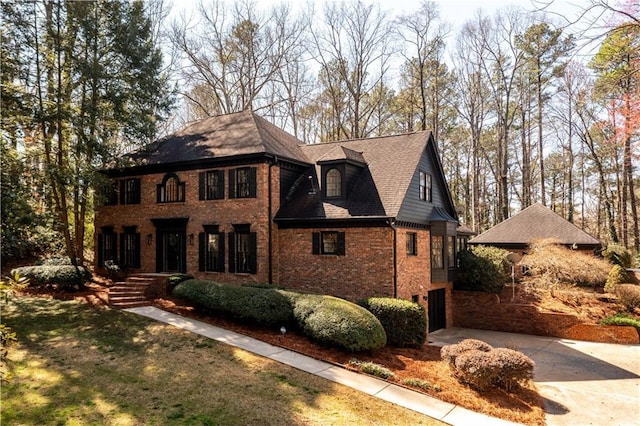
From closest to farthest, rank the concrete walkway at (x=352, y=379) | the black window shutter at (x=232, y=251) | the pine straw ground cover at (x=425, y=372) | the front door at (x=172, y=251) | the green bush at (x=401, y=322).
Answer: the concrete walkway at (x=352, y=379)
the pine straw ground cover at (x=425, y=372)
the green bush at (x=401, y=322)
the black window shutter at (x=232, y=251)
the front door at (x=172, y=251)

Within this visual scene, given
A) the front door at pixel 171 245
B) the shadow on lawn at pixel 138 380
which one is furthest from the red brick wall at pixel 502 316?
the front door at pixel 171 245

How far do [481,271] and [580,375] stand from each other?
25.2 feet

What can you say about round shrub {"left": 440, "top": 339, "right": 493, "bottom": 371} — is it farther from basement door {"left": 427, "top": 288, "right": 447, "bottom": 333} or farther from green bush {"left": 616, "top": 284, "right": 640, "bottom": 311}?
green bush {"left": 616, "top": 284, "right": 640, "bottom": 311}

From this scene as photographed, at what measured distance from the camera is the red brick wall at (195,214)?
58.5ft

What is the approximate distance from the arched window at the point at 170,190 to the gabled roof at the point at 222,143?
0.88 metres

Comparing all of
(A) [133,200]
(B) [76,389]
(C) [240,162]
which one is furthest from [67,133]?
(B) [76,389]

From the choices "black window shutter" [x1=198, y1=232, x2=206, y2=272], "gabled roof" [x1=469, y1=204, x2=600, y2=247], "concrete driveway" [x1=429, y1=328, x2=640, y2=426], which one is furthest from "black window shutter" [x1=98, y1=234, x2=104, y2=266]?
"gabled roof" [x1=469, y1=204, x2=600, y2=247]

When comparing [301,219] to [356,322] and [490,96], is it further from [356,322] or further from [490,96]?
[490,96]

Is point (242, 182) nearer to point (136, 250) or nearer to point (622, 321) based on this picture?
point (136, 250)

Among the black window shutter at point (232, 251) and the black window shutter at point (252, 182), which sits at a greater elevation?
the black window shutter at point (252, 182)

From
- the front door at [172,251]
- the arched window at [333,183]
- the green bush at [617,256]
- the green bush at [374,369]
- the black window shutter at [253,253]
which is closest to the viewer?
the green bush at [374,369]

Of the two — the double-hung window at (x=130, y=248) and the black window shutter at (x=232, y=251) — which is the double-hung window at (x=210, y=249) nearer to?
the black window shutter at (x=232, y=251)

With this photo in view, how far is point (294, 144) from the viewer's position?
892 inches

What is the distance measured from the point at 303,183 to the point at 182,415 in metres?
13.4
